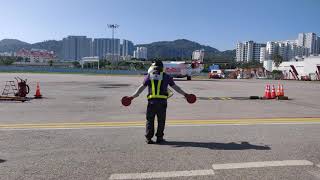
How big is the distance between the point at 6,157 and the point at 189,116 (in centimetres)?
773

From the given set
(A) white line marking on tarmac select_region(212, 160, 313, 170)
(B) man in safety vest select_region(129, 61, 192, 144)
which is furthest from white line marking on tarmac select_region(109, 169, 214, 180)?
(B) man in safety vest select_region(129, 61, 192, 144)

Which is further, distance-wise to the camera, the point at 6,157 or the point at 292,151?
the point at 292,151

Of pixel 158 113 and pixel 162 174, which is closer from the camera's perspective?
pixel 162 174

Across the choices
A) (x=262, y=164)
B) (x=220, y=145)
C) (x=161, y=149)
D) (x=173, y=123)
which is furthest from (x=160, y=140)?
(x=173, y=123)

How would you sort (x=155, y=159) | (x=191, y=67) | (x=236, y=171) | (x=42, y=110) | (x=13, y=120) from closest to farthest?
(x=236, y=171)
(x=155, y=159)
(x=13, y=120)
(x=42, y=110)
(x=191, y=67)

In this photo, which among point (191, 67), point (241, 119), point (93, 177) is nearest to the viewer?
point (93, 177)

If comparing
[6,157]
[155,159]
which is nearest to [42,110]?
[6,157]

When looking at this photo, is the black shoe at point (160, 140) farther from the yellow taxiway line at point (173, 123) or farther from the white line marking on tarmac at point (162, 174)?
the yellow taxiway line at point (173, 123)

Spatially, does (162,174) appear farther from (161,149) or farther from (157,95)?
(157,95)

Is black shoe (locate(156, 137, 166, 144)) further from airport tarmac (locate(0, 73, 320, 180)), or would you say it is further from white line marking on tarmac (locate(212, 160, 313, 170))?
white line marking on tarmac (locate(212, 160, 313, 170))

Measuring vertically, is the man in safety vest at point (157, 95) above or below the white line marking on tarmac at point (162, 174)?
above

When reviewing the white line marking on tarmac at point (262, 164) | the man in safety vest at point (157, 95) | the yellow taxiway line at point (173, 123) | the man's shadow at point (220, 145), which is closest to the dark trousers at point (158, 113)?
the man in safety vest at point (157, 95)

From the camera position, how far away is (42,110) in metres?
15.4

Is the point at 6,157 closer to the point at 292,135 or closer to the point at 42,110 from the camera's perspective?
the point at 292,135
